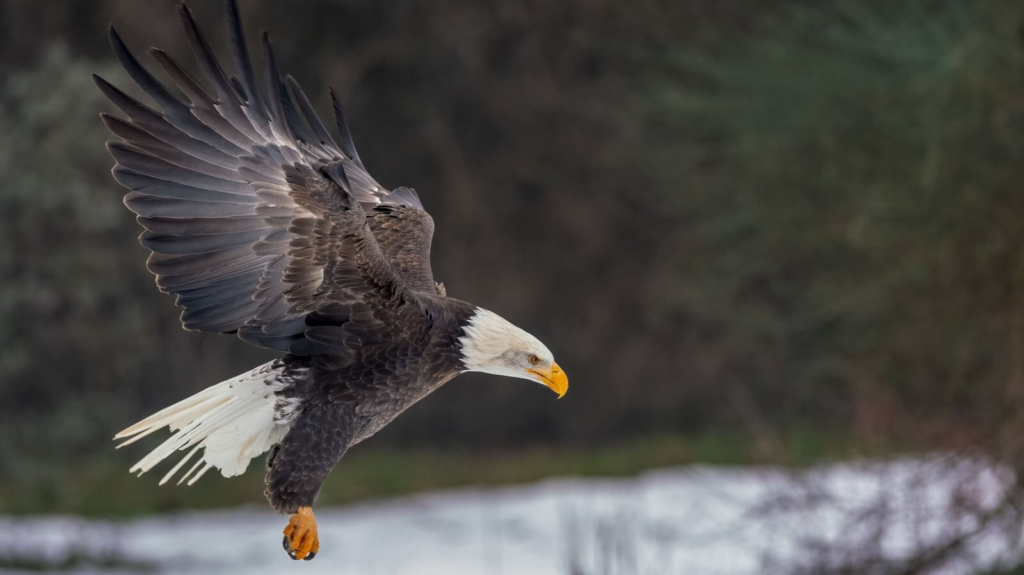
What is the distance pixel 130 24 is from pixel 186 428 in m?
4.80

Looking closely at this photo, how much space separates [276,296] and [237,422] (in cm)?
31

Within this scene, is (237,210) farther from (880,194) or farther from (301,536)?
(880,194)

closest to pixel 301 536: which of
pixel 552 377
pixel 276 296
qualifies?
pixel 276 296

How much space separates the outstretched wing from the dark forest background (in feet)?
7.11

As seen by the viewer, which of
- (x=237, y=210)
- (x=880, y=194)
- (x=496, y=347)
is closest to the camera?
(x=496, y=347)

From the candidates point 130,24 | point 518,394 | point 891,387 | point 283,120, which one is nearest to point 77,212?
point 130,24

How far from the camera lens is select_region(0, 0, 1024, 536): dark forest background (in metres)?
5.80

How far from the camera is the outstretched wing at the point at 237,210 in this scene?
2.75 meters

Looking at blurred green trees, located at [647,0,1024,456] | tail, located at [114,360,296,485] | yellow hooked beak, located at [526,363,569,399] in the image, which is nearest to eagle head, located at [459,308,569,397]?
yellow hooked beak, located at [526,363,569,399]

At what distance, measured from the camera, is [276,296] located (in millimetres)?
2852

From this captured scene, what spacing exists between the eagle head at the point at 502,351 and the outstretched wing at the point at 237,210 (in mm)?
185

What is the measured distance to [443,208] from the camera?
31.9 ft

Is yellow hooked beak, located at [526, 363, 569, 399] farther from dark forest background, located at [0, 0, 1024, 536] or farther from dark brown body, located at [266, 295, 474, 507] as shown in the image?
dark forest background, located at [0, 0, 1024, 536]

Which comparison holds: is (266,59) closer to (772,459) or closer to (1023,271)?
(772,459)
